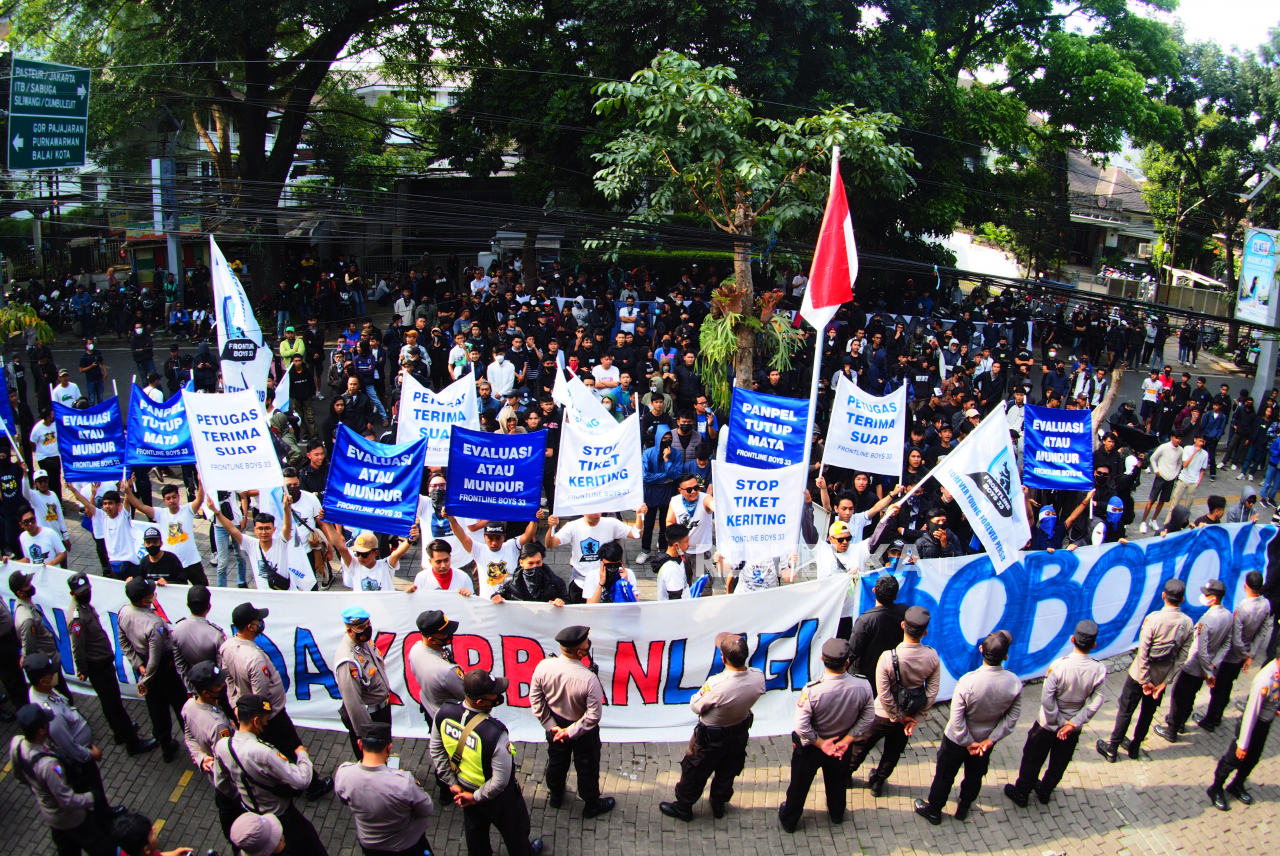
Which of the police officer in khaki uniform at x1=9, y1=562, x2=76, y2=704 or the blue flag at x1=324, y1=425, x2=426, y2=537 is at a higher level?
the blue flag at x1=324, y1=425, x2=426, y2=537

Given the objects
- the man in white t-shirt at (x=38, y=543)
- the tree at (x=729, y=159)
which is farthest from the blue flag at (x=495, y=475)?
the tree at (x=729, y=159)

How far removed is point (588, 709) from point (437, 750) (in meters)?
0.96

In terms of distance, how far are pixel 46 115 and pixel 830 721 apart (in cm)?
1446

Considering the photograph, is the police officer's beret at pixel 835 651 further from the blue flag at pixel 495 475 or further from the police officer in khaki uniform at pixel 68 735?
the police officer in khaki uniform at pixel 68 735

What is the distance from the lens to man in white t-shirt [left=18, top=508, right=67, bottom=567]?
8406 millimetres

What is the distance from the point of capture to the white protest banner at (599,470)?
856 cm

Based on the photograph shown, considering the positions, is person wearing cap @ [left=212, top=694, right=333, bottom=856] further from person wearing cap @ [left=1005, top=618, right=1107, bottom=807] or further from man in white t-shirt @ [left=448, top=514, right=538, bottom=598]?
person wearing cap @ [left=1005, top=618, right=1107, bottom=807]

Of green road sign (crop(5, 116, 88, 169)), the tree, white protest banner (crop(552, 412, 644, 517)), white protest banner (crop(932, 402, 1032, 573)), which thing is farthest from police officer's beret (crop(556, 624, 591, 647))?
green road sign (crop(5, 116, 88, 169))

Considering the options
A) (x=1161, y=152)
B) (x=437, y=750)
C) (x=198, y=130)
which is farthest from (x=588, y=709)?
(x=1161, y=152)

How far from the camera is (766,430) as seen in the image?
9.19 metres

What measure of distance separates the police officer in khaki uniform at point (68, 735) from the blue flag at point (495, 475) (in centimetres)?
300

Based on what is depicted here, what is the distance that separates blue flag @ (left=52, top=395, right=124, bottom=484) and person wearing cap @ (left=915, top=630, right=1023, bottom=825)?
7.89 meters

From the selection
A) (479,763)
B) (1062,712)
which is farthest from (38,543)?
(1062,712)

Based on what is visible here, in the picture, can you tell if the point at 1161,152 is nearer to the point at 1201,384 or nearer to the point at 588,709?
the point at 1201,384
